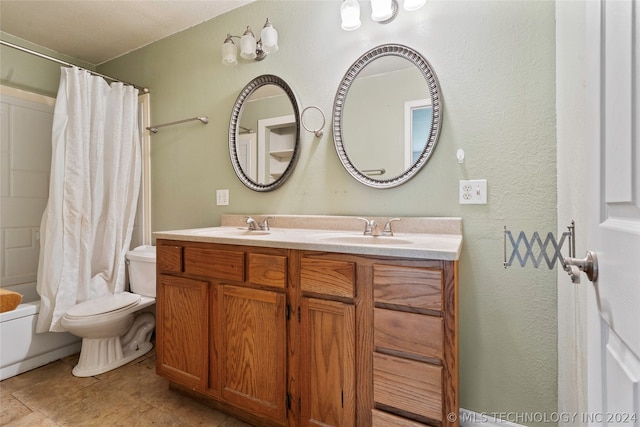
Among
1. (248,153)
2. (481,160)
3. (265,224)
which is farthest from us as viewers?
(248,153)

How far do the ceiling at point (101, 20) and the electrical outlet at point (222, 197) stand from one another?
1235 mm

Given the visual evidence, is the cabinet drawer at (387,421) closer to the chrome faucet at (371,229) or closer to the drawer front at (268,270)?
the drawer front at (268,270)

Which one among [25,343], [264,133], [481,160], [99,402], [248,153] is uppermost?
[264,133]

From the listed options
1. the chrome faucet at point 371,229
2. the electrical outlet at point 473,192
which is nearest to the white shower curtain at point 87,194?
the chrome faucet at point 371,229

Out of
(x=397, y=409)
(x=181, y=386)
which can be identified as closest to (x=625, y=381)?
(x=397, y=409)

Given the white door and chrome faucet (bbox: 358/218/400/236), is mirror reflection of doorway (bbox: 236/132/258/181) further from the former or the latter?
the white door

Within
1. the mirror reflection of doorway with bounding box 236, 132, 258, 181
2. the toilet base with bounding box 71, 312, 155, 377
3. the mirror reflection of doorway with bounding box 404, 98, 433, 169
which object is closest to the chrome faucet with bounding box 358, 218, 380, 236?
the mirror reflection of doorway with bounding box 404, 98, 433, 169

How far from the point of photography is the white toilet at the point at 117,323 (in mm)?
1788

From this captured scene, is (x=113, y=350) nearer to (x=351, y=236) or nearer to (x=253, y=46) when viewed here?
(x=351, y=236)

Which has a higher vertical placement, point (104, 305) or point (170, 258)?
point (170, 258)

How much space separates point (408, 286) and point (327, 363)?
440 millimetres

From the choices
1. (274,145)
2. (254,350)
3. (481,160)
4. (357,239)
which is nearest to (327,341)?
(254,350)

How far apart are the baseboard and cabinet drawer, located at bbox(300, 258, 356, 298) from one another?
0.89 meters

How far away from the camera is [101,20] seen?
2131 millimetres
